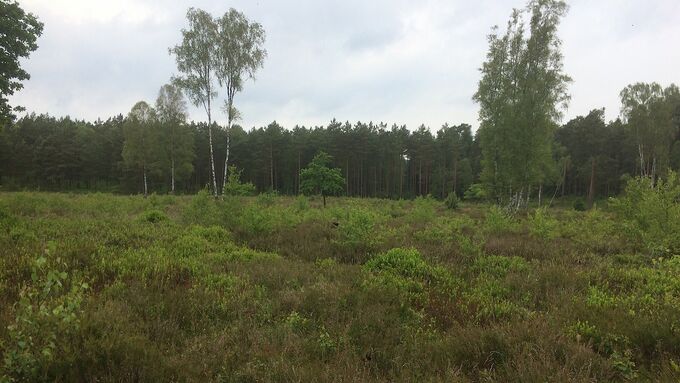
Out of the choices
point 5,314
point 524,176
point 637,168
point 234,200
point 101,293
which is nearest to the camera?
point 5,314

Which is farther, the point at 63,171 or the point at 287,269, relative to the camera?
the point at 63,171

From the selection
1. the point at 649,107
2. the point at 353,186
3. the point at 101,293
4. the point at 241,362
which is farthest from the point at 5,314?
the point at 353,186

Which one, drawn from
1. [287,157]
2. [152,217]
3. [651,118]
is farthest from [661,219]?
[287,157]

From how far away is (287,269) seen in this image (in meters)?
7.61

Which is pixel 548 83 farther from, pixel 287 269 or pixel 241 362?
pixel 241 362

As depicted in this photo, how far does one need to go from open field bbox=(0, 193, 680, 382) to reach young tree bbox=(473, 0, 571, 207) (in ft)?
44.5

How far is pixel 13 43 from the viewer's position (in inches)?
802

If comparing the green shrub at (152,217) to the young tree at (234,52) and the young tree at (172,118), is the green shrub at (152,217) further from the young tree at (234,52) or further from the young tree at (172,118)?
the young tree at (172,118)

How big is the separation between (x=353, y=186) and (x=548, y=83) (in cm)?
4337

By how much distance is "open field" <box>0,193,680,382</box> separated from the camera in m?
3.70

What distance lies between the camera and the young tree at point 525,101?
908 inches

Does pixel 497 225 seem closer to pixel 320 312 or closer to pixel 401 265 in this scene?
pixel 401 265

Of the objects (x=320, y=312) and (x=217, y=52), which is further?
(x=217, y=52)

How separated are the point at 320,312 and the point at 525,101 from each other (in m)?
22.5
